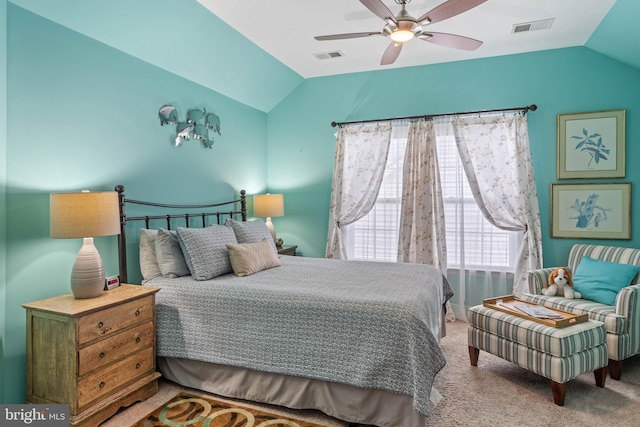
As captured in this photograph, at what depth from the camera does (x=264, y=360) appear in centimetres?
239

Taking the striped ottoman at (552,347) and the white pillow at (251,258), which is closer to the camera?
the striped ottoman at (552,347)

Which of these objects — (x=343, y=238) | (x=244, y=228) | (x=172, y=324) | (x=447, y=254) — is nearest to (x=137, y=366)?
(x=172, y=324)

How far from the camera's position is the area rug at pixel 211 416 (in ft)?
7.43

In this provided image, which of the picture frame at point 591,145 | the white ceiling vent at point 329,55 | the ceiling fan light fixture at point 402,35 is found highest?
the white ceiling vent at point 329,55

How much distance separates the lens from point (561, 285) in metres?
3.34

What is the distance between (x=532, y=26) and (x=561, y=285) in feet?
7.68

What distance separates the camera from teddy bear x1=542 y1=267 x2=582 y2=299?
3.27 metres

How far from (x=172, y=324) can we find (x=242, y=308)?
22.3 inches

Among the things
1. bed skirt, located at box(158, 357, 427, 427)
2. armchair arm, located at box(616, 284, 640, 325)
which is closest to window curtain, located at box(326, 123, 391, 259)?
bed skirt, located at box(158, 357, 427, 427)

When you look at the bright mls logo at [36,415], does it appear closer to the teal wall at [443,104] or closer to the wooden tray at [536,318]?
the wooden tray at [536,318]

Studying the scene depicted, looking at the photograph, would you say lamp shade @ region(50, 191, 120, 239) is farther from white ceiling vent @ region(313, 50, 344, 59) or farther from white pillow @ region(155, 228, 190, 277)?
white ceiling vent @ region(313, 50, 344, 59)

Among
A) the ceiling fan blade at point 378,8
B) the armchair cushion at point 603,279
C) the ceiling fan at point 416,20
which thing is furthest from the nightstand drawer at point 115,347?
the armchair cushion at point 603,279

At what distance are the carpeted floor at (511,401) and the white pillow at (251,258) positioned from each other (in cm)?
96

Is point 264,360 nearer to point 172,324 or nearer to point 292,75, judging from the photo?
point 172,324
